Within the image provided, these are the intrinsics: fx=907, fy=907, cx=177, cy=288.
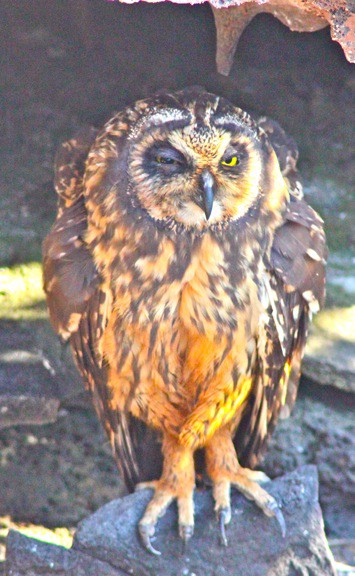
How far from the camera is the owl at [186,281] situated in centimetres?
263

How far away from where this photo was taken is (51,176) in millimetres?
4266

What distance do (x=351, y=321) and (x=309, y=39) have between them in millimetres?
1356

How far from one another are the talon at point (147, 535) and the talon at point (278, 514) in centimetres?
39

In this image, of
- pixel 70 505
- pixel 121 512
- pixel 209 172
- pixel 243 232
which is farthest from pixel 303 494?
pixel 70 505

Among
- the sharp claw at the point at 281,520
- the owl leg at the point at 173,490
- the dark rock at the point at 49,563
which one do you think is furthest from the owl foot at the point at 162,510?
the sharp claw at the point at 281,520

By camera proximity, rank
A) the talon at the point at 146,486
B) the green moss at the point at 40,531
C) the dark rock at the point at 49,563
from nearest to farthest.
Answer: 1. the dark rock at the point at 49,563
2. the talon at the point at 146,486
3. the green moss at the point at 40,531

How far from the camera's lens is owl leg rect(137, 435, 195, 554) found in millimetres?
2910

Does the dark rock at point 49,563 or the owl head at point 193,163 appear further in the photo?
the dark rock at point 49,563

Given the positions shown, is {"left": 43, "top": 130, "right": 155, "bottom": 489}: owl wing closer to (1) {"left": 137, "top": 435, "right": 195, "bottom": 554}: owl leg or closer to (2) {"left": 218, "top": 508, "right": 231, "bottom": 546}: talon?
(1) {"left": 137, "top": 435, "right": 195, "bottom": 554}: owl leg

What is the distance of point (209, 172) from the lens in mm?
2555

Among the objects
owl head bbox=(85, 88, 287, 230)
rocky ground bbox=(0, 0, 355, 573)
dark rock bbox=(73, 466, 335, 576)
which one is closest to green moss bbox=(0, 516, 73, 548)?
rocky ground bbox=(0, 0, 355, 573)

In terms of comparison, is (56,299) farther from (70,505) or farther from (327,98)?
(327,98)

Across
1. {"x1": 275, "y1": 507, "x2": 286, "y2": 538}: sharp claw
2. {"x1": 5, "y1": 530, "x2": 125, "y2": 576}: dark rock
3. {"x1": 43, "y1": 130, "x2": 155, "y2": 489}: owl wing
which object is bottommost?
{"x1": 5, "y1": 530, "x2": 125, "y2": 576}: dark rock

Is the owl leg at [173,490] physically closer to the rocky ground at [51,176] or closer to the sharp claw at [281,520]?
the sharp claw at [281,520]
